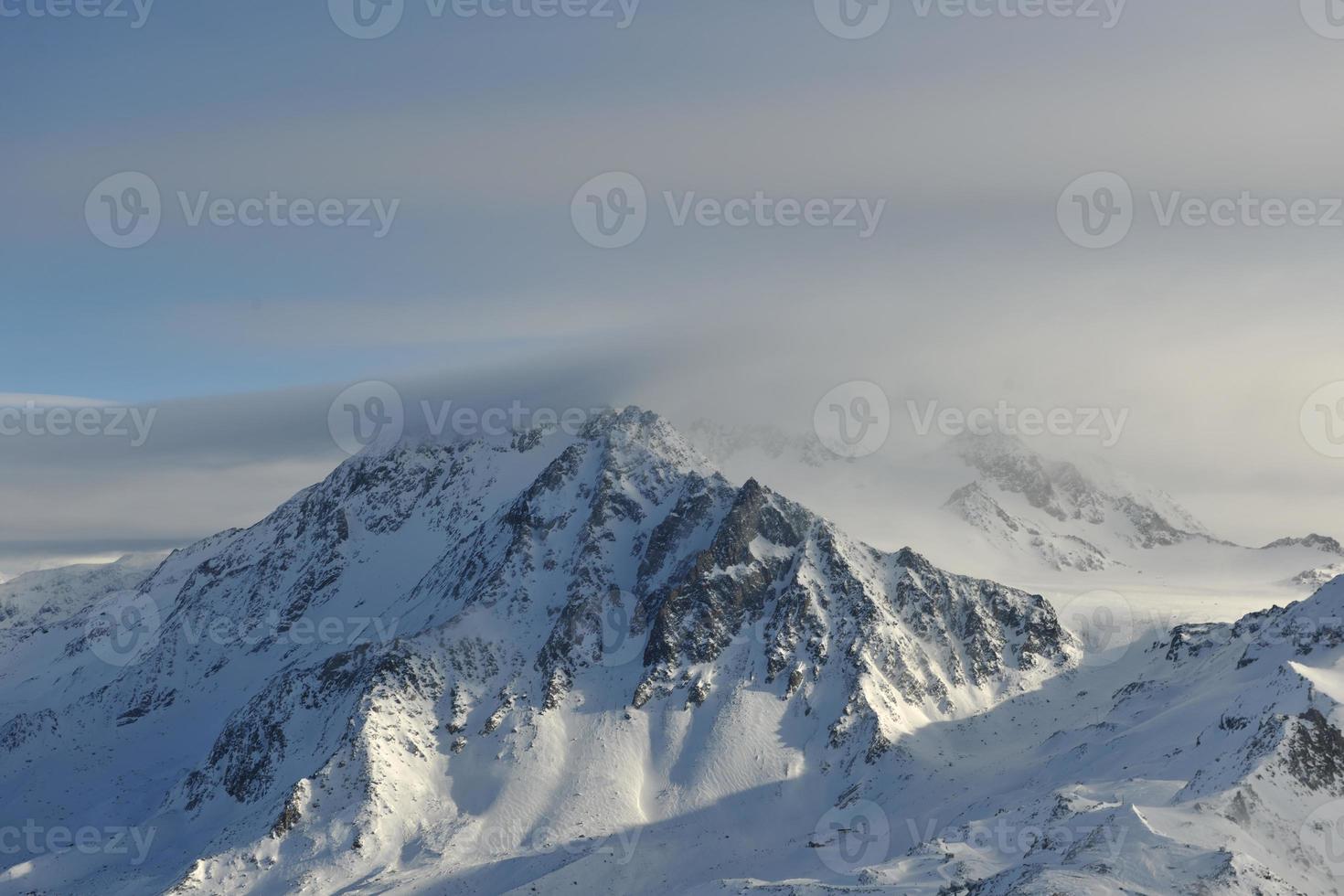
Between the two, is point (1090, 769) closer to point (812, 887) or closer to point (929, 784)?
point (929, 784)

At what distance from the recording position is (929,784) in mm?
184000

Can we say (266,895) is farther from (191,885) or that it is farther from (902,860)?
(902,860)

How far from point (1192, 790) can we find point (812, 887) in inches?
1942

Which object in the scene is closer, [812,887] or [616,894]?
[812,887]

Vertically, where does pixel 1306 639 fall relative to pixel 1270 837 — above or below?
above

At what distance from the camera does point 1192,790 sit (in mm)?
129625

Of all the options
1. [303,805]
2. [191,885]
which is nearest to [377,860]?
[303,805]

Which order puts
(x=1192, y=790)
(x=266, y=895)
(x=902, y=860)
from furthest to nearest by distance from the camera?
(x=266, y=895) < (x=902, y=860) < (x=1192, y=790)

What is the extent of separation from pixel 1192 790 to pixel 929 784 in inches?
2369

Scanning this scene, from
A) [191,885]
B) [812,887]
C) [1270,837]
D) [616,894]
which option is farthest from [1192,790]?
[191,885]

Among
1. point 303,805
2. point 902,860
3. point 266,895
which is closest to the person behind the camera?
point 902,860

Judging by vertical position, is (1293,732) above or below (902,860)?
above

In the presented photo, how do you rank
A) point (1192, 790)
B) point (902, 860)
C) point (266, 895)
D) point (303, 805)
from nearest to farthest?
point (1192, 790) → point (902, 860) → point (266, 895) → point (303, 805)

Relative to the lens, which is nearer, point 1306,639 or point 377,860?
point 1306,639
